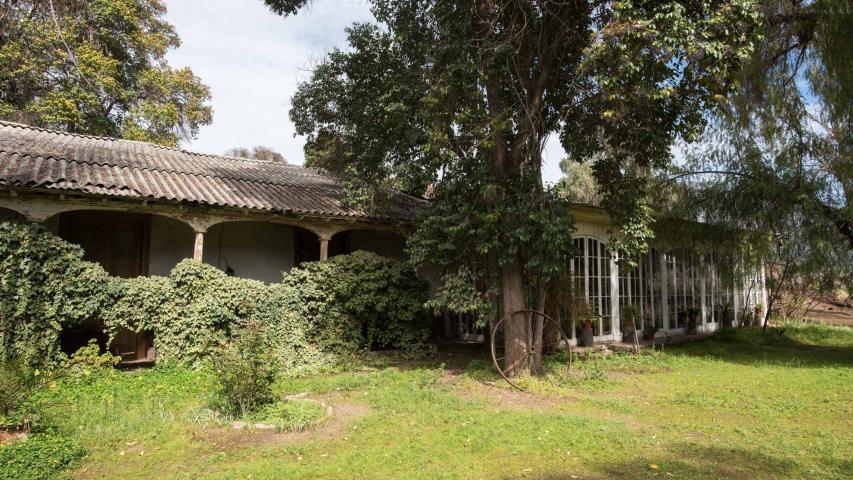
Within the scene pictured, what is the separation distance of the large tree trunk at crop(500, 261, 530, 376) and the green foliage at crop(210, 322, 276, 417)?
3895 millimetres

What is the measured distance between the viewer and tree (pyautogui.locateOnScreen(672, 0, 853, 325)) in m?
9.22

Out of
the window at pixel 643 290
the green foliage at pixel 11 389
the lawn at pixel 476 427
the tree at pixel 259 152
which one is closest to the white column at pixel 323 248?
the lawn at pixel 476 427

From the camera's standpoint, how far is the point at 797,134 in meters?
10.2

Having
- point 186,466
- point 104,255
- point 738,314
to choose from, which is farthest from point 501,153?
point 738,314

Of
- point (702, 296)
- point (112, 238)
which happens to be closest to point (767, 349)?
point (702, 296)

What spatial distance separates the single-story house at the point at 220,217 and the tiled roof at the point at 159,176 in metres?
0.03

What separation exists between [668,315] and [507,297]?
772cm

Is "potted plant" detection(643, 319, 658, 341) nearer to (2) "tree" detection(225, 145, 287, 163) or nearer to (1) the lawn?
(1) the lawn

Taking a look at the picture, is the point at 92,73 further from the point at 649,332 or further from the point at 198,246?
the point at 649,332

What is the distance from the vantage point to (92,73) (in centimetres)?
1669

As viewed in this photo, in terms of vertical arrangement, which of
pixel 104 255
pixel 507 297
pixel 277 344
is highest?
pixel 104 255

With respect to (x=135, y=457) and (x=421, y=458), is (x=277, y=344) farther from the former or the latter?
(x=421, y=458)

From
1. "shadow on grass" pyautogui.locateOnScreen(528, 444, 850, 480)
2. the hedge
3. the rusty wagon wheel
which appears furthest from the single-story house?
"shadow on grass" pyautogui.locateOnScreen(528, 444, 850, 480)

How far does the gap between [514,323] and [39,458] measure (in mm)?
6104
